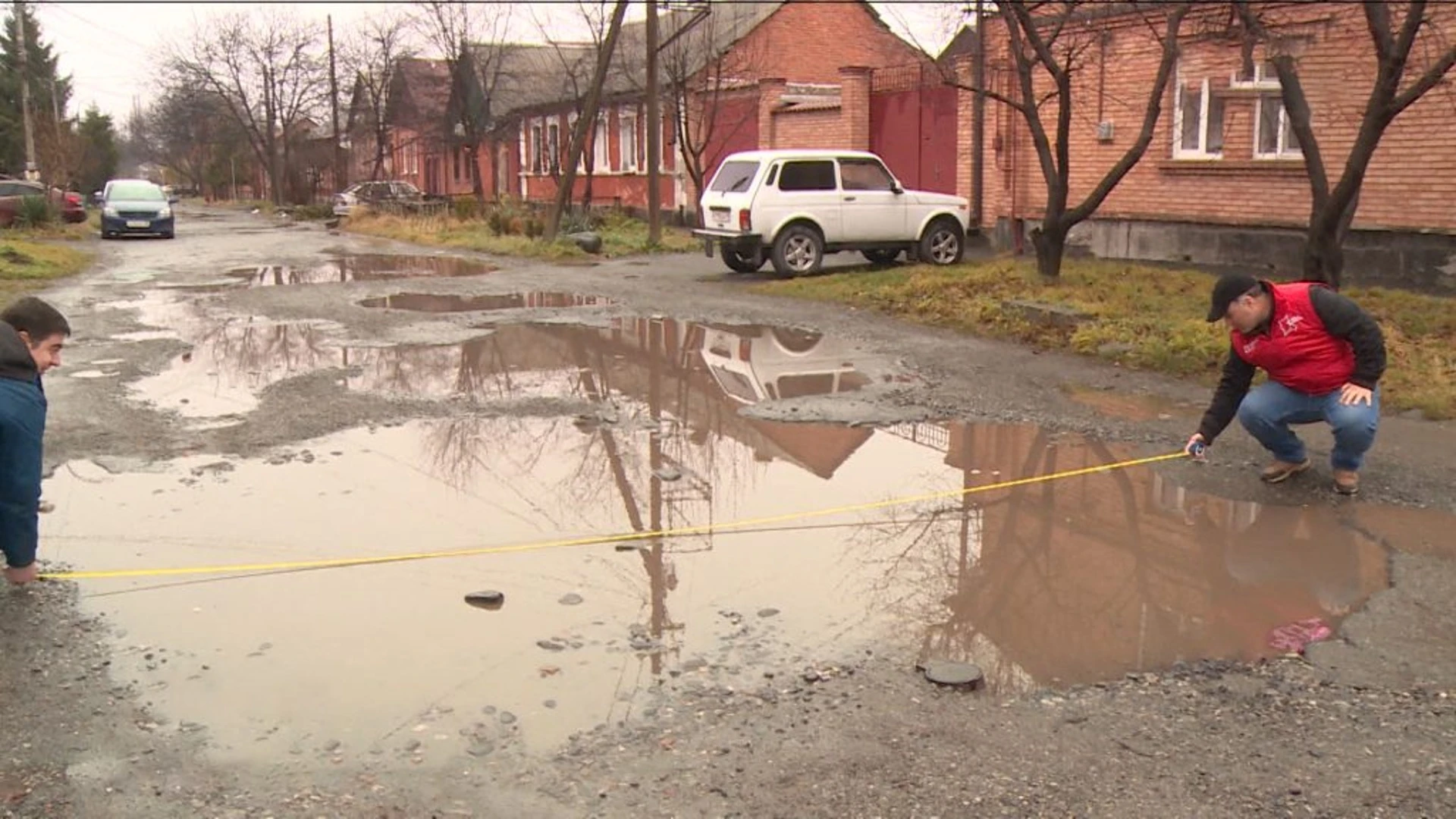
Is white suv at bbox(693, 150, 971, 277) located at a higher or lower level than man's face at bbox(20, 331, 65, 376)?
higher

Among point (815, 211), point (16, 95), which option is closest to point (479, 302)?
point (815, 211)

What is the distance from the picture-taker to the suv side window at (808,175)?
1738 cm

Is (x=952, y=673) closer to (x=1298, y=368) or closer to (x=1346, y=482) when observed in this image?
(x=1298, y=368)

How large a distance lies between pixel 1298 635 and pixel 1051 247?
10359 mm

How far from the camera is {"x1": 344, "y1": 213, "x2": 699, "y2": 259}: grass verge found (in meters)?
23.9

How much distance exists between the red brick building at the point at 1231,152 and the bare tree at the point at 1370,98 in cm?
27

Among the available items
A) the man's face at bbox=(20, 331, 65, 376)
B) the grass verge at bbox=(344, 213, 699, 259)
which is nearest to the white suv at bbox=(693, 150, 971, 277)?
the grass verge at bbox=(344, 213, 699, 259)

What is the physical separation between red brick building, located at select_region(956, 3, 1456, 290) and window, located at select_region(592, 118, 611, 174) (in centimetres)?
1899

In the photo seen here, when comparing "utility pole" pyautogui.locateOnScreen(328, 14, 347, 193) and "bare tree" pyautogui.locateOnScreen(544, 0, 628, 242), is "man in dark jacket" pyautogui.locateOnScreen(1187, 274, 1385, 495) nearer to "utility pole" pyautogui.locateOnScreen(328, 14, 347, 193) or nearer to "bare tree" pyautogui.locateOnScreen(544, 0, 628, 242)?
"bare tree" pyautogui.locateOnScreen(544, 0, 628, 242)

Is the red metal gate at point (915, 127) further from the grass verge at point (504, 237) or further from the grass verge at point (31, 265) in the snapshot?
the grass verge at point (31, 265)

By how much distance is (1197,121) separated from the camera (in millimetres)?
16672


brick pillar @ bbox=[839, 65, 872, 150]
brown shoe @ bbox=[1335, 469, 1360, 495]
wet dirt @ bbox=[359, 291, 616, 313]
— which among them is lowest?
brown shoe @ bbox=[1335, 469, 1360, 495]

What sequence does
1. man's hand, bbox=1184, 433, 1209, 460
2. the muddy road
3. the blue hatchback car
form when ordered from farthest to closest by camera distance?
the blue hatchback car → man's hand, bbox=1184, 433, 1209, 460 → the muddy road

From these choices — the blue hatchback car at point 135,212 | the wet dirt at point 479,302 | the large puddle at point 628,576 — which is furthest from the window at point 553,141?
the large puddle at point 628,576
